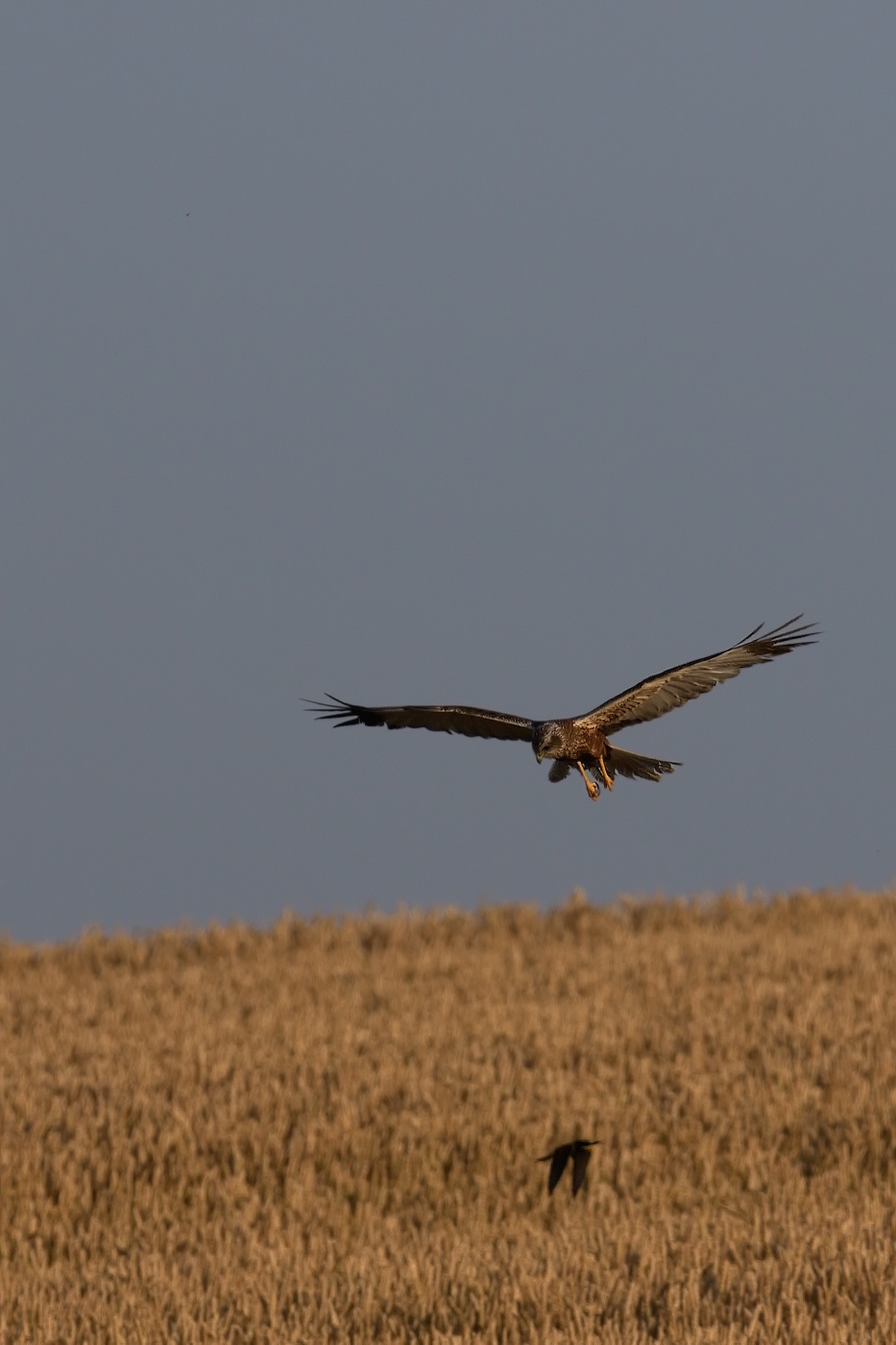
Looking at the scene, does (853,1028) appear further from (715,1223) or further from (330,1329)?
(330,1329)

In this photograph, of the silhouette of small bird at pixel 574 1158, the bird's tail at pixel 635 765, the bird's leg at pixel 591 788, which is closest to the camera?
the bird's leg at pixel 591 788

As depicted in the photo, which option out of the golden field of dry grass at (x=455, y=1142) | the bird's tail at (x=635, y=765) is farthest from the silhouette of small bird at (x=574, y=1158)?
the bird's tail at (x=635, y=765)

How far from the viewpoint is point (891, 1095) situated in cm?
1227

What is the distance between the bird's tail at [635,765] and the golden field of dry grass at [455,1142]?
95.5 inches

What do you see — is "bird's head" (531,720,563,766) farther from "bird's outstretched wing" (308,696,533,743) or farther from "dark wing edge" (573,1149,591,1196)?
"dark wing edge" (573,1149,591,1196)

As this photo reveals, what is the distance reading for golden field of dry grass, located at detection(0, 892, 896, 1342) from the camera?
26.6 ft

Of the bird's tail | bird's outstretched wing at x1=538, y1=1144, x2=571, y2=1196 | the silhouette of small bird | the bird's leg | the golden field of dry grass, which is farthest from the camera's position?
bird's outstretched wing at x1=538, y1=1144, x2=571, y2=1196

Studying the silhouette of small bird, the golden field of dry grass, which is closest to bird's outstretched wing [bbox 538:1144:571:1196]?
the silhouette of small bird

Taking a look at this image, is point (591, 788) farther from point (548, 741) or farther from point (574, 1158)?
point (574, 1158)

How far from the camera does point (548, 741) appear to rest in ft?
19.6

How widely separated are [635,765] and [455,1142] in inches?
222

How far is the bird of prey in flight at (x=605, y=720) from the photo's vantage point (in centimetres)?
605

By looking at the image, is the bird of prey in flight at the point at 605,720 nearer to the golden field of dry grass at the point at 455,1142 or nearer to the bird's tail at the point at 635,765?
the bird's tail at the point at 635,765

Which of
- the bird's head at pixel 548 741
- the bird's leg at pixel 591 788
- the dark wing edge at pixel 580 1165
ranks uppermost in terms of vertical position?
the bird's head at pixel 548 741
